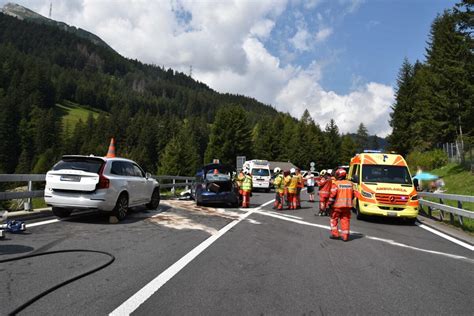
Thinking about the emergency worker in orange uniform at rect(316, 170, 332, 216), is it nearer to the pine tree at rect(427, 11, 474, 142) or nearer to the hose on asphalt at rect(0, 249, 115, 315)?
the hose on asphalt at rect(0, 249, 115, 315)

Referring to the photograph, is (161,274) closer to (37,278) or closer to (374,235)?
(37,278)

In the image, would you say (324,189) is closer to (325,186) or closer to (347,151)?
(325,186)

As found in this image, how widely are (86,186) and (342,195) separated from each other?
6154 millimetres

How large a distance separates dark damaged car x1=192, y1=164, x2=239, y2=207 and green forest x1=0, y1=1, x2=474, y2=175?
649 inches

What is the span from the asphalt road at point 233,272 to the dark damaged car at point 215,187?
5600mm

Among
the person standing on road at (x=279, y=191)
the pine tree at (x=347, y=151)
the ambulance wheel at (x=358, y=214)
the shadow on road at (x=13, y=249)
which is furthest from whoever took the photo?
the pine tree at (x=347, y=151)

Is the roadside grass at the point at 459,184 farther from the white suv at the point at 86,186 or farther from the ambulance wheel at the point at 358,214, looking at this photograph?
the white suv at the point at 86,186

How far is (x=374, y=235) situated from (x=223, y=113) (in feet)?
208

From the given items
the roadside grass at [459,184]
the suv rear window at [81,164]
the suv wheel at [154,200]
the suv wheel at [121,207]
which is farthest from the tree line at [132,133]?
the suv rear window at [81,164]

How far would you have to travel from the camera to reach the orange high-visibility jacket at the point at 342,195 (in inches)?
350

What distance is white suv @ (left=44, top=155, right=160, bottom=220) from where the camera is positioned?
31.5 feet

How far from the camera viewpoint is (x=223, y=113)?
72.1m

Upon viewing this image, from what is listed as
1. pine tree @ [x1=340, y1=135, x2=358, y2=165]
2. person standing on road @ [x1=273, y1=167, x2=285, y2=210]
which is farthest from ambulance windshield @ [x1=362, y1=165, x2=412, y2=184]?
pine tree @ [x1=340, y1=135, x2=358, y2=165]

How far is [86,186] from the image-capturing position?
961 centimetres
